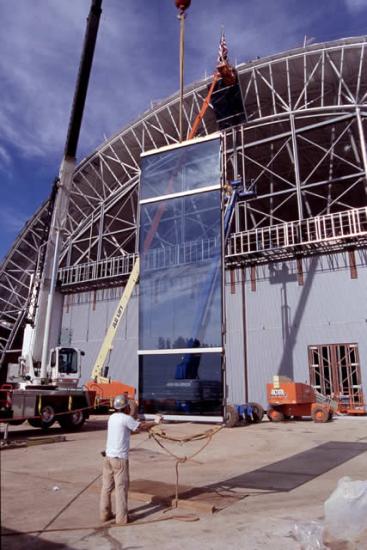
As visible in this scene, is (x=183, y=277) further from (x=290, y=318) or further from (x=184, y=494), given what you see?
(x=290, y=318)

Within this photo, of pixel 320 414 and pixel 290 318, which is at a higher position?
pixel 290 318

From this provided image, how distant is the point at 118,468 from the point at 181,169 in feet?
20.4

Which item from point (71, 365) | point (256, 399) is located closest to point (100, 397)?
point (71, 365)

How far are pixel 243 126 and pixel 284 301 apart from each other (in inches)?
581

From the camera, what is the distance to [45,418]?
63.6 ft

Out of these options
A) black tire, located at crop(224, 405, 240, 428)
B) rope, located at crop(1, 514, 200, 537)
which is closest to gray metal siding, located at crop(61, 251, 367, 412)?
black tire, located at crop(224, 405, 240, 428)

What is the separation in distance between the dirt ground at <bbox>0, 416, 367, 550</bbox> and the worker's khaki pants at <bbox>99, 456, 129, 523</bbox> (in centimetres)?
18

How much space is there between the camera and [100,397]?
2602cm

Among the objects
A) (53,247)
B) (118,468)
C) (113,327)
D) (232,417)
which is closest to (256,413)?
(232,417)

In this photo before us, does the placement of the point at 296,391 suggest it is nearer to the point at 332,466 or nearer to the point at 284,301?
the point at 284,301

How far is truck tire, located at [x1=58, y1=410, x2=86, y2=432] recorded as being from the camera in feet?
68.0

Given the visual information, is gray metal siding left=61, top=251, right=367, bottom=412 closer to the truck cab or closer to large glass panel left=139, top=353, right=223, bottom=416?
the truck cab

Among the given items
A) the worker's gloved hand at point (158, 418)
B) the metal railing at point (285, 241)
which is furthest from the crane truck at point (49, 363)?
the metal railing at point (285, 241)

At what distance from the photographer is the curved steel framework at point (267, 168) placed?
104 ft
